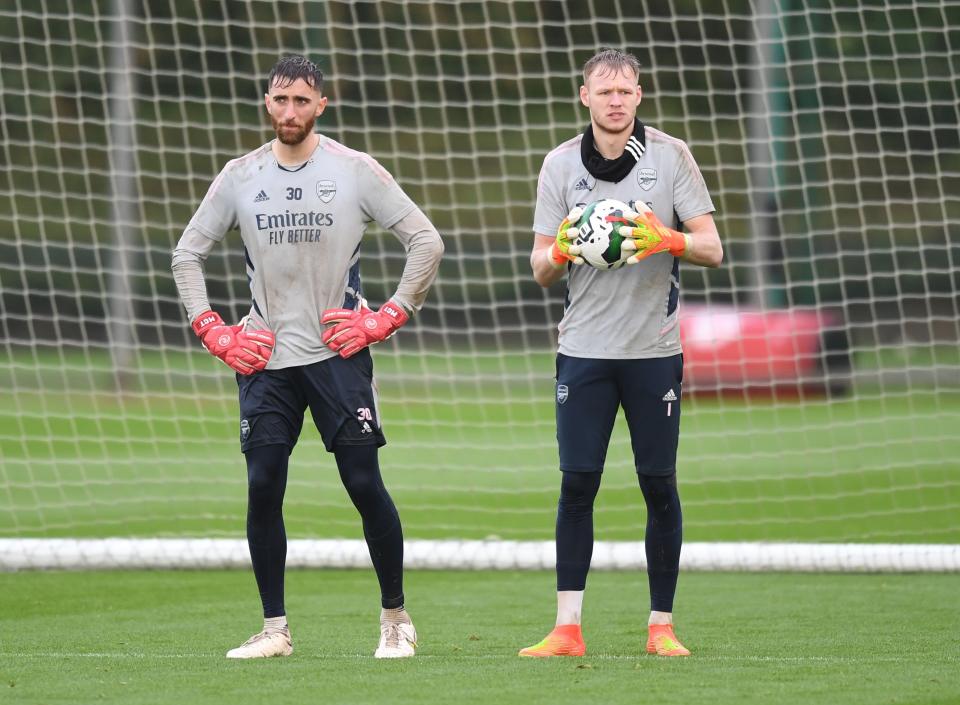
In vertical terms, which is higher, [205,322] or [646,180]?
[646,180]

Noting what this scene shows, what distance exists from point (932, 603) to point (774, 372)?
722 cm

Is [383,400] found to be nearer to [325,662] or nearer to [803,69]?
[803,69]

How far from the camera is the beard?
491 centimetres

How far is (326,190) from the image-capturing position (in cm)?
495

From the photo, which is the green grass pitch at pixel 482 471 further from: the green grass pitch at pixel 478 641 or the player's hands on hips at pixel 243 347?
the player's hands on hips at pixel 243 347

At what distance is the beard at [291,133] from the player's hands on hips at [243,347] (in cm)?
63

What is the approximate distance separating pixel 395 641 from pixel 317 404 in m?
0.84

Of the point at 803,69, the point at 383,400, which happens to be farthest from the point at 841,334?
the point at 383,400

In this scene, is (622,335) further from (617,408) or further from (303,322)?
(303,322)

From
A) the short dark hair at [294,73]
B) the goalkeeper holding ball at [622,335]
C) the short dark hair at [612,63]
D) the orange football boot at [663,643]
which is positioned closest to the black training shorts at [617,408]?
the goalkeeper holding ball at [622,335]

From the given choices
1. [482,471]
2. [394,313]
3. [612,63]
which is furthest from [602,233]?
[482,471]

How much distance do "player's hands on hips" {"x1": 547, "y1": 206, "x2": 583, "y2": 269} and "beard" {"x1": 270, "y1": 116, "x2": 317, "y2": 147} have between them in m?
0.90

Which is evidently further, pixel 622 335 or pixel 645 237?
pixel 622 335

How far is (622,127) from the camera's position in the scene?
4.92m
